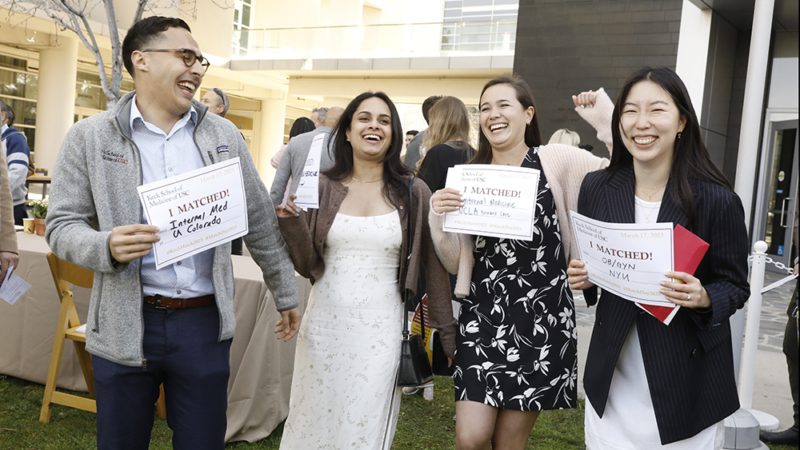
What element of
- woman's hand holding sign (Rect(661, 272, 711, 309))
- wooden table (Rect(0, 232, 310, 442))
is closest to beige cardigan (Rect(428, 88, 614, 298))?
woman's hand holding sign (Rect(661, 272, 711, 309))

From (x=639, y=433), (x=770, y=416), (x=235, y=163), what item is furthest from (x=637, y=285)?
(x=770, y=416)

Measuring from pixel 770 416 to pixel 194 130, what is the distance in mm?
4687

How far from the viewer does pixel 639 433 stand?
2291 mm

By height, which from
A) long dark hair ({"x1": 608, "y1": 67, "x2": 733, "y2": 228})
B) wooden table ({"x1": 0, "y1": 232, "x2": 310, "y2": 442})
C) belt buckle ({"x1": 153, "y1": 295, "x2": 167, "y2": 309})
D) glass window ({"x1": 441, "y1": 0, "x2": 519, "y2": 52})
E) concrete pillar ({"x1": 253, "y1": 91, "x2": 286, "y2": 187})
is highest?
glass window ({"x1": 441, "y1": 0, "x2": 519, "y2": 52})

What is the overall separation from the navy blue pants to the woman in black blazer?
1.30 m

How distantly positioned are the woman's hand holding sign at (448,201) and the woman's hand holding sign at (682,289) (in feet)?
2.98

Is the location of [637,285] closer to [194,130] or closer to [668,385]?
[668,385]

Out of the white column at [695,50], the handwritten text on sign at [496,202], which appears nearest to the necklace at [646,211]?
the handwritten text on sign at [496,202]

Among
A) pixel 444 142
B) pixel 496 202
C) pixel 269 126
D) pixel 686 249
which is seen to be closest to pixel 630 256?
pixel 686 249

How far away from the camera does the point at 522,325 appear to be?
2.81 meters

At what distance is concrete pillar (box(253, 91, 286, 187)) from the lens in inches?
1177

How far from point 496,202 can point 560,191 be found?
0.35 metres

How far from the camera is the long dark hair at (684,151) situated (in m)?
2.26

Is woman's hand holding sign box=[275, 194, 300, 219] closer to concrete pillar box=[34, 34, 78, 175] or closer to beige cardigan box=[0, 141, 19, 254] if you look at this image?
beige cardigan box=[0, 141, 19, 254]
